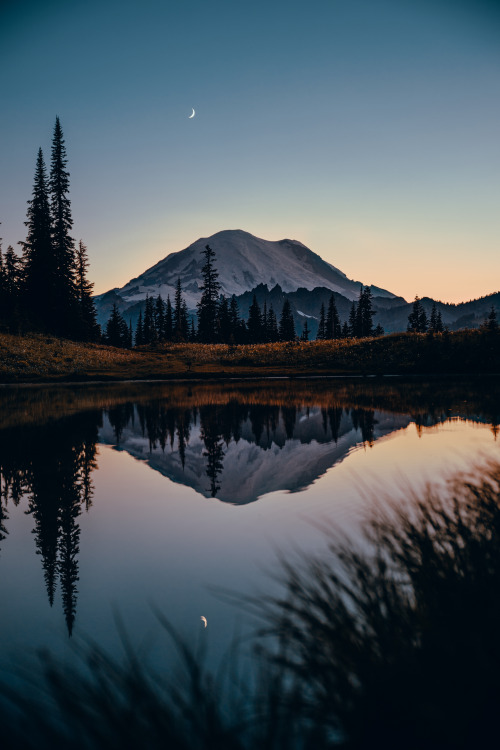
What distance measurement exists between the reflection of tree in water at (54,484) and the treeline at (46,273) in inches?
1659

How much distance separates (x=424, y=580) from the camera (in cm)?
333

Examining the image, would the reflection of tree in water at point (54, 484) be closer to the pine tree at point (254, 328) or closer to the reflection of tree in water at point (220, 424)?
the reflection of tree in water at point (220, 424)

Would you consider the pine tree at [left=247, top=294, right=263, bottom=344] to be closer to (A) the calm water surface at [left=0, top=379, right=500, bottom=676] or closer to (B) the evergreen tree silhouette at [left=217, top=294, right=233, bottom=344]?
(B) the evergreen tree silhouette at [left=217, top=294, right=233, bottom=344]

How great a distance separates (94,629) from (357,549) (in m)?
3.21

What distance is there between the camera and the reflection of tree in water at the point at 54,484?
251 inches

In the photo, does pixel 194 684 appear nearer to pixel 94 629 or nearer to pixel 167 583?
pixel 94 629

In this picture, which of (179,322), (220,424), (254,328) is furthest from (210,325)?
(220,424)

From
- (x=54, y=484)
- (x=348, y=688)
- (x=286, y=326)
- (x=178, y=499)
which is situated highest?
(x=286, y=326)

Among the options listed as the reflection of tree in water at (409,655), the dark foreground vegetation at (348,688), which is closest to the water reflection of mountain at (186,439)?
the dark foreground vegetation at (348,688)

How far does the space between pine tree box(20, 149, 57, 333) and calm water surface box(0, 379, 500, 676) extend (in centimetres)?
4036

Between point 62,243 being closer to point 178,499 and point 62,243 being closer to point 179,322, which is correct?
point 179,322

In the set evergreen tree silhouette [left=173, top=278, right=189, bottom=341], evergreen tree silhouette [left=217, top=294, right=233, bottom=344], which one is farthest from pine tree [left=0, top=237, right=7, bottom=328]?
evergreen tree silhouette [left=217, top=294, right=233, bottom=344]

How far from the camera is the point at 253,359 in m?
60.2

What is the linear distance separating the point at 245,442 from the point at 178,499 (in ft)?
18.9
